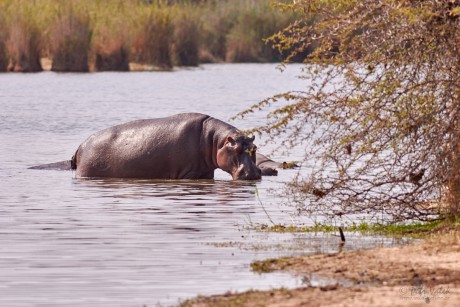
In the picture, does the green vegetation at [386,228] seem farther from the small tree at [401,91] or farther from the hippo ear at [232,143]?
the hippo ear at [232,143]

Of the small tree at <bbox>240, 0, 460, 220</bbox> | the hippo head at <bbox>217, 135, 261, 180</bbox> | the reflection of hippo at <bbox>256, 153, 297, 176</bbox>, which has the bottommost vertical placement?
the reflection of hippo at <bbox>256, 153, 297, 176</bbox>

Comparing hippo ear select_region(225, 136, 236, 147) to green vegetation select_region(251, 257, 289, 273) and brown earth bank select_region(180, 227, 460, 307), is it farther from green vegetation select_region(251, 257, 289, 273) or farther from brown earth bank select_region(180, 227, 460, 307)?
green vegetation select_region(251, 257, 289, 273)

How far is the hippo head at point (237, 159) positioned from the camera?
1462 centimetres

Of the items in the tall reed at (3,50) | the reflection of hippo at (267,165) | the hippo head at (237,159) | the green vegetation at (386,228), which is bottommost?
the tall reed at (3,50)

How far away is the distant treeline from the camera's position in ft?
119

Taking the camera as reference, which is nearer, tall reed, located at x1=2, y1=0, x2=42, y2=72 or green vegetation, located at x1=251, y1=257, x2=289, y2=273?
green vegetation, located at x1=251, y1=257, x2=289, y2=273

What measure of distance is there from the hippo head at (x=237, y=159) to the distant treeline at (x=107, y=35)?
827 inches

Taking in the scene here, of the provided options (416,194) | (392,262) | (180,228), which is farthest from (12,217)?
(392,262)

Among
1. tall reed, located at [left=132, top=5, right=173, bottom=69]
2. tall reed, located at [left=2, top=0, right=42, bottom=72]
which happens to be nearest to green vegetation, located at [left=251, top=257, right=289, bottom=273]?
tall reed, located at [left=2, top=0, right=42, bottom=72]

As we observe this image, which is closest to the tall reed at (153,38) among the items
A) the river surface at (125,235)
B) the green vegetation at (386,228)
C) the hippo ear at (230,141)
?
the river surface at (125,235)

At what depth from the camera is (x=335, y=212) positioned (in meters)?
10.6

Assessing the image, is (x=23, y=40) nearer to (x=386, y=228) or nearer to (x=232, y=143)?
(x=232, y=143)

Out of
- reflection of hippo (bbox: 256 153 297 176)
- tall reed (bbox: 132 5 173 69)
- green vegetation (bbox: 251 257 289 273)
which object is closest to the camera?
green vegetation (bbox: 251 257 289 273)

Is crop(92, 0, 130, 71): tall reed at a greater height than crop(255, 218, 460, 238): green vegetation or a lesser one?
lesser
